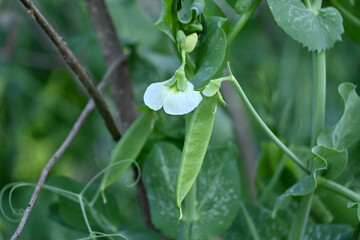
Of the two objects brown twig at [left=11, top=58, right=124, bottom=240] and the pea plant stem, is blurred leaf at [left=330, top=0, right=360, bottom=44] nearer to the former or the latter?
the pea plant stem

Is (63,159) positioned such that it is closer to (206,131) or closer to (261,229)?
(261,229)

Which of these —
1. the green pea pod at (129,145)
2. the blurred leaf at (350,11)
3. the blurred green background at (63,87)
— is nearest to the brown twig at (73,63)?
the green pea pod at (129,145)

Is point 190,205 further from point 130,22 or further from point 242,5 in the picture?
point 130,22

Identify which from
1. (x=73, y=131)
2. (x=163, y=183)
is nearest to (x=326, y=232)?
(x=163, y=183)

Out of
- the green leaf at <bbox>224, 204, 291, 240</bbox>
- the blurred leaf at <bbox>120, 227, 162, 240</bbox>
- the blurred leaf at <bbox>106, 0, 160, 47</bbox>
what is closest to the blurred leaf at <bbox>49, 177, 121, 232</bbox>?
the blurred leaf at <bbox>120, 227, 162, 240</bbox>

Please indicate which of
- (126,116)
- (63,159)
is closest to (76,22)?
(63,159)

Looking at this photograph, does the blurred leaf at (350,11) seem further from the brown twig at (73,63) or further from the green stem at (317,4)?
the brown twig at (73,63)

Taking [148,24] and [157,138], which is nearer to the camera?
[157,138]
